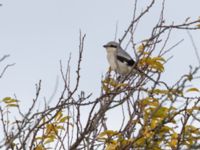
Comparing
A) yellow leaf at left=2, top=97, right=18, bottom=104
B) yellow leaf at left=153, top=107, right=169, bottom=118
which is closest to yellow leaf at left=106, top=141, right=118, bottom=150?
yellow leaf at left=153, top=107, right=169, bottom=118

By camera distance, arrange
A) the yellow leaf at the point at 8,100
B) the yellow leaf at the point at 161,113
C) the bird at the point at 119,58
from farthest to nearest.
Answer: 1. the bird at the point at 119,58
2. the yellow leaf at the point at 8,100
3. the yellow leaf at the point at 161,113

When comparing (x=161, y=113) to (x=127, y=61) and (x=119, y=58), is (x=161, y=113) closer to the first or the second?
(x=127, y=61)

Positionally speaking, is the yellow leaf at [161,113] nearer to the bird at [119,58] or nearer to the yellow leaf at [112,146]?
the yellow leaf at [112,146]

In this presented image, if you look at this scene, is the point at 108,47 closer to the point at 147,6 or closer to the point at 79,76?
the point at 147,6

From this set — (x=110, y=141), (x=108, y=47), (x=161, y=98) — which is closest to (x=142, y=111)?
(x=161, y=98)

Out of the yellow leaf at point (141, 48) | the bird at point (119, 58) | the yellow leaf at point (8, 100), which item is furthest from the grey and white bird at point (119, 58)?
the yellow leaf at point (8, 100)

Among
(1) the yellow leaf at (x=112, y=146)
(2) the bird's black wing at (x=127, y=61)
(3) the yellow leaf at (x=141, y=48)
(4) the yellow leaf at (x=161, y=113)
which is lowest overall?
(1) the yellow leaf at (x=112, y=146)

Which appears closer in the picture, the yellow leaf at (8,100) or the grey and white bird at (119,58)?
the yellow leaf at (8,100)

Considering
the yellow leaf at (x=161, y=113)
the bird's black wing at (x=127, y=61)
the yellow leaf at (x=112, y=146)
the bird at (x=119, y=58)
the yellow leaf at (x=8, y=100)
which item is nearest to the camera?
the yellow leaf at (x=112, y=146)

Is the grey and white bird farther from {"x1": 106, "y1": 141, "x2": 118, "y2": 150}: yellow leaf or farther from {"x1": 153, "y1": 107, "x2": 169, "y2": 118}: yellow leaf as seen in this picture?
{"x1": 106, "y1": 141, "x2": 118, "y2": 150}: yellow leaf

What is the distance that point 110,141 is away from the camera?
4.54 meters

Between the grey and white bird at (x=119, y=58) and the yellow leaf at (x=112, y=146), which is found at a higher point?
the grey and white bird at (x=119, y=58)

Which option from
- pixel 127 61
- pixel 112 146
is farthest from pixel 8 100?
pixel 127 61

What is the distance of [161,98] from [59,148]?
3.81ft
